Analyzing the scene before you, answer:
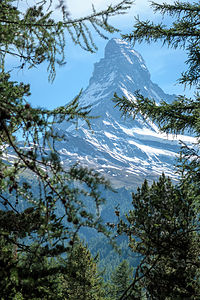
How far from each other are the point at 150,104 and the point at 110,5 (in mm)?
5153

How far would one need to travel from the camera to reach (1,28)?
284cm

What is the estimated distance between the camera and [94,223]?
6.05 feet

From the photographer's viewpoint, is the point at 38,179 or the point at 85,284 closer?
the point at 38,179

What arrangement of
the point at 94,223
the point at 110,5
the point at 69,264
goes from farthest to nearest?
1. the point at 110,5
2. the point at 69,264
3. the point at 94,223

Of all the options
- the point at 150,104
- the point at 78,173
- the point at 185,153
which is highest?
the point at 150,104

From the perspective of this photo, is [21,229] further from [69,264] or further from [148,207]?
[148,207]

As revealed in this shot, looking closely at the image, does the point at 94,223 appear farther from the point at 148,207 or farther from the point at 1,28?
the point at 148,207

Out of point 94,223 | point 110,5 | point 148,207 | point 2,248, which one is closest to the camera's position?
point 94,223

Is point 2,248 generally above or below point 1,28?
below

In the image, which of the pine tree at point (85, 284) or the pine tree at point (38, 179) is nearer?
the pine tree at point (38, 179)

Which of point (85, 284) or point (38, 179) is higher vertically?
point (85, 284)

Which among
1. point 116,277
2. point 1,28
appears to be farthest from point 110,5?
point 116,277

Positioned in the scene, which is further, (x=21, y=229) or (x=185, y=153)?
(x=185, y=153)

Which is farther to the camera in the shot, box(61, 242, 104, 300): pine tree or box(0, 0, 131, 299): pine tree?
box(61, 242, 104, 300): pine tree
